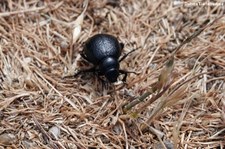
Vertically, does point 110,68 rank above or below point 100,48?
below

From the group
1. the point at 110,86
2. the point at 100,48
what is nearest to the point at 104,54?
the point at 100,48

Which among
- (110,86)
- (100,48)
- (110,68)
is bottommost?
(110,86)

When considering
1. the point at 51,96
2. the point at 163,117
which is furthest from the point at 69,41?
the point at 163,117

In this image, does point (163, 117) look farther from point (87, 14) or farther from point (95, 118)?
point (87, 14)

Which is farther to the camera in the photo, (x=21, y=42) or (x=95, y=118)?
(x=21, y=42)

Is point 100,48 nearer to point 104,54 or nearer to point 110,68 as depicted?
point 104,54

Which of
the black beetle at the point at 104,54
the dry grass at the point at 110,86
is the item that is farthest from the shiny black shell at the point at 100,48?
the dry grass at the point at 110,86
